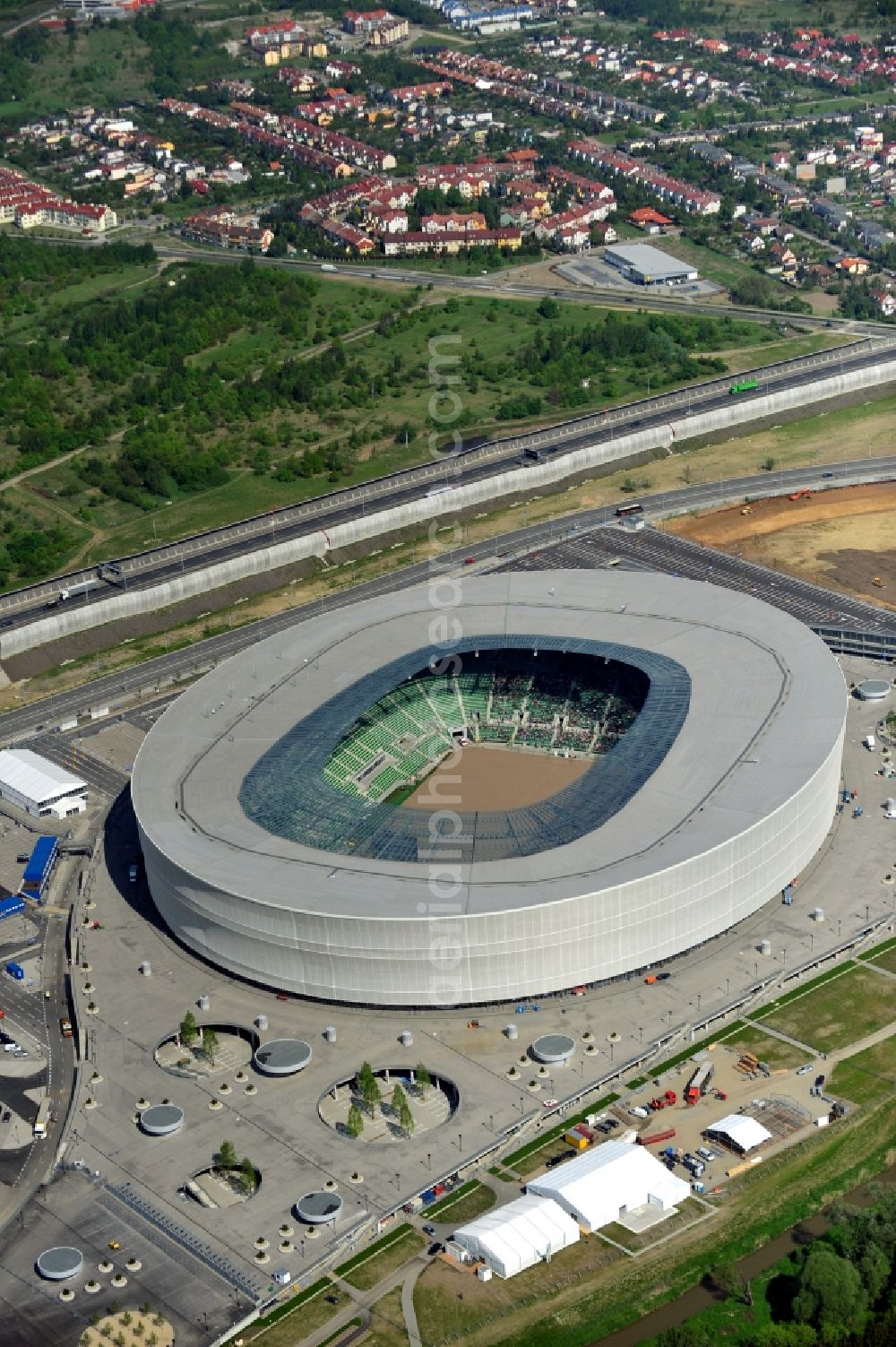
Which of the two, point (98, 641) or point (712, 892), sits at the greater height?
point (712, 892)

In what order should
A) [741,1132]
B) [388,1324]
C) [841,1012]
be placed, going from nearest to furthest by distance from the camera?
[388,1324] < [741,1132] < [841,1012]

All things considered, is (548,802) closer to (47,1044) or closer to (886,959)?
(886,959)

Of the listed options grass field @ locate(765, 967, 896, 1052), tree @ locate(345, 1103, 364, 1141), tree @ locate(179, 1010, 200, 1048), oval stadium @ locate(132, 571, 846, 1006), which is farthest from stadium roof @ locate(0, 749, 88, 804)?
grass field @ locate(765, 967, 896, 1052)

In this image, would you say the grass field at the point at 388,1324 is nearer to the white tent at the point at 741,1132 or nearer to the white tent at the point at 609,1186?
the white tent at the point at 609,1186

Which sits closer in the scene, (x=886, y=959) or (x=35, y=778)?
(x=886, y=959)

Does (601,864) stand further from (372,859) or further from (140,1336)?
(140,1336)

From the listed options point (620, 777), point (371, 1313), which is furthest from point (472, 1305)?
point (620, 777)

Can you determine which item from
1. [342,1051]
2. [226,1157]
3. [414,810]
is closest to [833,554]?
[414,810]
